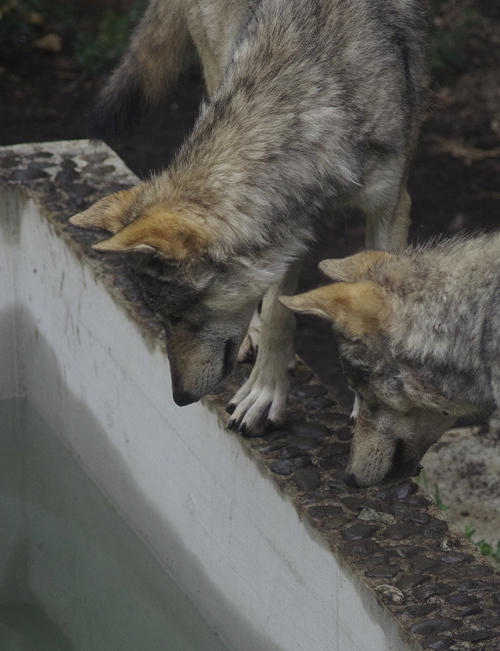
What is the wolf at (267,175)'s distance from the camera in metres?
3.15

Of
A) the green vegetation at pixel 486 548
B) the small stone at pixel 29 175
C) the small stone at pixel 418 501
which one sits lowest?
the green vegetation at pixel 486 548

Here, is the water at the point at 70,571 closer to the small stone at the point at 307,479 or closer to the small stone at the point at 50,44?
the small stone at the point at 307,479

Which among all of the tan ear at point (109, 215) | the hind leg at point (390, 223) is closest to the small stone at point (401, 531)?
the hind leg at point (390, 223)

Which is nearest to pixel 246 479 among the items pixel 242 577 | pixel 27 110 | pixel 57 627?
pixel 242 577

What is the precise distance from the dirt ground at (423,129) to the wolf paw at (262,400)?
85.1 inches

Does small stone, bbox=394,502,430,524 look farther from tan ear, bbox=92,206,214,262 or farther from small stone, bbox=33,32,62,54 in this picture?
small stone, bbox=33,32,62,54

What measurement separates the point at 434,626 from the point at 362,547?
0.42 m

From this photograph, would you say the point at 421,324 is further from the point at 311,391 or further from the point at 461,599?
the point at 311,391

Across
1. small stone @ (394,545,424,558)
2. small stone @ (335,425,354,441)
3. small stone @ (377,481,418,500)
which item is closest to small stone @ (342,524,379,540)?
small stone @ (394,545,424,558)

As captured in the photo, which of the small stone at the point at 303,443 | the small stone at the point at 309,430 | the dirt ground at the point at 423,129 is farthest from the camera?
the dirt ground at the point at 423,129

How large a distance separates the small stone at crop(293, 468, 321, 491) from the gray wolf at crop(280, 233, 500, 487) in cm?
45

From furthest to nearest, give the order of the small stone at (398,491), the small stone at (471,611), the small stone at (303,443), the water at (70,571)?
the water at (70,571) → the small stone at (303,443) → the small stone at (398,491) → the small stone at (471,611)

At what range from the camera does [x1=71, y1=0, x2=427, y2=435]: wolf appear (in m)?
3.15

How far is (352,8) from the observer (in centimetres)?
349
